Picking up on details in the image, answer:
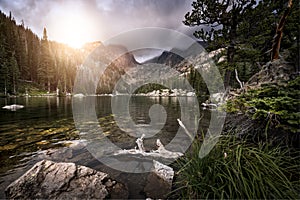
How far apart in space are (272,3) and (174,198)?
11363 mm

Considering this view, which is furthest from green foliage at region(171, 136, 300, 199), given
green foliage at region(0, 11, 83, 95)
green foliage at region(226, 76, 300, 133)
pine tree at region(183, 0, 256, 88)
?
green foliage at region(0, 11, 83, 95)

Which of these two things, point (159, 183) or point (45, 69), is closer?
point (159, 183)

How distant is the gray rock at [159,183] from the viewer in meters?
3.83

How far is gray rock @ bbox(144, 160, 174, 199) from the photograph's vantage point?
383 cm

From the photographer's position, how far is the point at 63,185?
12.0ft

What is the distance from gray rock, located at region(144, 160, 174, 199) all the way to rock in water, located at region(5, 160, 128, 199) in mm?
708

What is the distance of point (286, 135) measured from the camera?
3459 mm

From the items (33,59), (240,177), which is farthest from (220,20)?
(33,59)

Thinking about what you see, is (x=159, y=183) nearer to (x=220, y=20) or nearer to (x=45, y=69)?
(x=220, y=20)

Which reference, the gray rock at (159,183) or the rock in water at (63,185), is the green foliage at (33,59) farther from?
the gray rock at (159,183)

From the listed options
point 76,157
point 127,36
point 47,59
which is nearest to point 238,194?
point 76,157

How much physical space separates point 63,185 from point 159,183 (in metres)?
2.62

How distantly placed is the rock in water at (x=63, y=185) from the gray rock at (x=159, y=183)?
71 centimetres

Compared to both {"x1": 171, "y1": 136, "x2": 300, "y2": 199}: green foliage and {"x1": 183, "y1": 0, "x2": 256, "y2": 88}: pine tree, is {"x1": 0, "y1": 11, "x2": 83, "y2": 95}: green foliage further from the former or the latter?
{"x1": 171, "y1": 136, "x2": 300, "y2": 199}: green foliage
